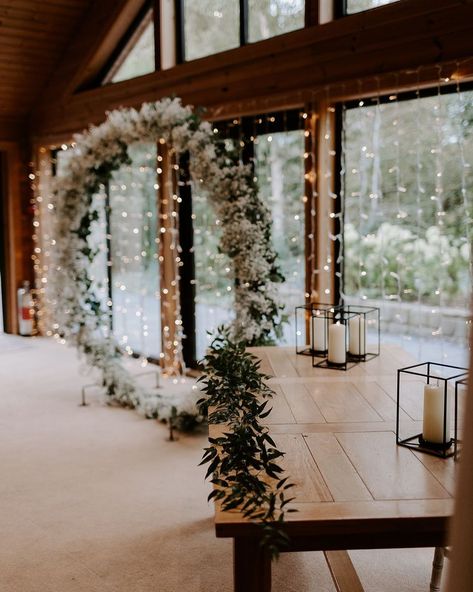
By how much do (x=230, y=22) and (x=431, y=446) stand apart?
465 centimetres

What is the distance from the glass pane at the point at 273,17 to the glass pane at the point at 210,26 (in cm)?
18

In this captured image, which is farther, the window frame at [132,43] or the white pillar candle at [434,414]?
the window frame at [132,43]

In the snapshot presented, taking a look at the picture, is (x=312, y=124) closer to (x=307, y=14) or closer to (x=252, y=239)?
(x=307, y=14)

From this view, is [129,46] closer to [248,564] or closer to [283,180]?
[283,180]

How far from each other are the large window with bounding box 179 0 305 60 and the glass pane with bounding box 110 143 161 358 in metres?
1.05

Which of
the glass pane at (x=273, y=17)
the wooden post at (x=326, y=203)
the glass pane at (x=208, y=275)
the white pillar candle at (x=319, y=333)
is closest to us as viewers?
the white pillar candle at (x=319, y=333)

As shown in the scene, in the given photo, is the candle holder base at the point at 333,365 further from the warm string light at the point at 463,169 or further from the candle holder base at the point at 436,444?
the warm string light at the point at 463,169

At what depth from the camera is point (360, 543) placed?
157 centimetres

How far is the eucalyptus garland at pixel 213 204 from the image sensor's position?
4398 mm

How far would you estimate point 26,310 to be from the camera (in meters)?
8.16

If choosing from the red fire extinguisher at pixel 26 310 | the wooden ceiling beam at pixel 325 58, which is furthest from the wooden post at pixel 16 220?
the wooden ceiling beam at pixel 325 58

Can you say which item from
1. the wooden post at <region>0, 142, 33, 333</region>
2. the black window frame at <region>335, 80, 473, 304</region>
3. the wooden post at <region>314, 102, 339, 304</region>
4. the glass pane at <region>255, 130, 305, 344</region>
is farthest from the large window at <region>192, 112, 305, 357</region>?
the wooden post at <region>0, 142, 33, 333</region>

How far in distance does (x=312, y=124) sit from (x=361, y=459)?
11.4 feet

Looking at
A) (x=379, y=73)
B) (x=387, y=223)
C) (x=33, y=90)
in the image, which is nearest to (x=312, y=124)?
(x=379, y=73)
